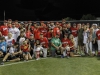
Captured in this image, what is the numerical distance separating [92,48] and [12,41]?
422 centimetres

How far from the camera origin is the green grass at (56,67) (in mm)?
10938

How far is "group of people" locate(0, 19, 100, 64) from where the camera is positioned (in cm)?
1288

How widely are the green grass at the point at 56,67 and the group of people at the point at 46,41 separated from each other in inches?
30.6

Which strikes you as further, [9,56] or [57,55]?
[57,55]

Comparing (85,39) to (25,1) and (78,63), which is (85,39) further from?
(25,1)

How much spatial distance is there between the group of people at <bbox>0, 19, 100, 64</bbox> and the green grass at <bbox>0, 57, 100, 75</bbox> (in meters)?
0.78

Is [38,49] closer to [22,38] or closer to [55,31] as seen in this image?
[22,38]

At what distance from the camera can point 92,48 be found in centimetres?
1396

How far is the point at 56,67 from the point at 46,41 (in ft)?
7.92

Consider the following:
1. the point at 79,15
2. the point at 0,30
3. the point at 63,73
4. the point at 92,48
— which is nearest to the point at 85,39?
the point at 92,48

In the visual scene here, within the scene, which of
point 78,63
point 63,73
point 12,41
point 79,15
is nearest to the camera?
point 63,73

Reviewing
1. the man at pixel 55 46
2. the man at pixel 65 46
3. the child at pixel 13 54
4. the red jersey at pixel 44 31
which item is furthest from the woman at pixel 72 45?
the child at pixel 13 54

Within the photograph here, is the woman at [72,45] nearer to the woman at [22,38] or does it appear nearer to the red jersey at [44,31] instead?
the red jersey at [44,31]

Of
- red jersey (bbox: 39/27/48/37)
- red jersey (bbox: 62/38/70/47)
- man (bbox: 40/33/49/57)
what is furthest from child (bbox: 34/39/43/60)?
red jersey (bbox: 62/38/70/47)
